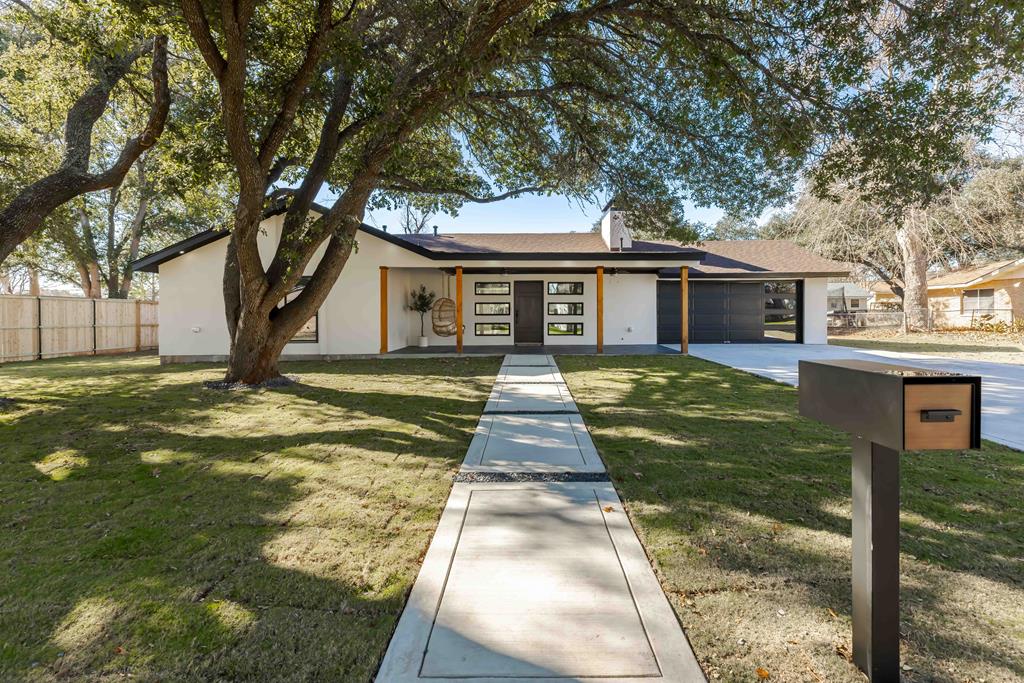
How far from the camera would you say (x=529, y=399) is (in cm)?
695

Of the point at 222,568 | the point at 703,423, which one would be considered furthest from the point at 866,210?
the point at 222,568

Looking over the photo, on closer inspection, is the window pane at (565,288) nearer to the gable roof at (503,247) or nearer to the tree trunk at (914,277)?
the gable roof at (503,247)

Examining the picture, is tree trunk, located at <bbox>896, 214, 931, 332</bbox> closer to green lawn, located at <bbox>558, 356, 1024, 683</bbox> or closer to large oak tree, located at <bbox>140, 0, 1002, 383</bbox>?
large oak tree, located at <bbox>140, 0, 1002, 383</bbox>

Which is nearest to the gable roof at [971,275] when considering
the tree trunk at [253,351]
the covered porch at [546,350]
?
the covered porch at [546,350]

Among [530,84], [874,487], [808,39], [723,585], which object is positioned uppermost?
[530,84]

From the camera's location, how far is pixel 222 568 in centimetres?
238

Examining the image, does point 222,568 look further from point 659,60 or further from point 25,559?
point 659,60

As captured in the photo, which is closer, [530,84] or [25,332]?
[530,84]

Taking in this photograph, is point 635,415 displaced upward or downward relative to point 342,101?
downward

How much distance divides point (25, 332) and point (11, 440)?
11908mm

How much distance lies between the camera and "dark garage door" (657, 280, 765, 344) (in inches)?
659

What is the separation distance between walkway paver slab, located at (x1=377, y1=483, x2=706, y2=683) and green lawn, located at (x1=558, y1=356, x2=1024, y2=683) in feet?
0.51

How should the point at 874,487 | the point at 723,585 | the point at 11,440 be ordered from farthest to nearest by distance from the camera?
1. the point at 11,440
2. the point at 723,585
3. the point at 874,487

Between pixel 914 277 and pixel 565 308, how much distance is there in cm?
1458
